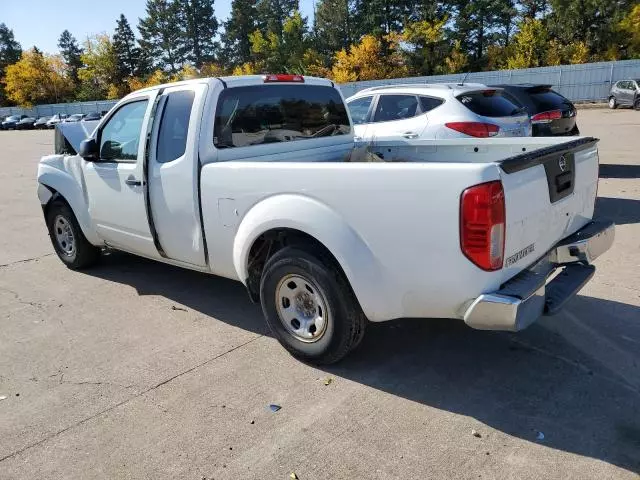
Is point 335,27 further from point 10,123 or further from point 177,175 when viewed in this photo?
point 177,175

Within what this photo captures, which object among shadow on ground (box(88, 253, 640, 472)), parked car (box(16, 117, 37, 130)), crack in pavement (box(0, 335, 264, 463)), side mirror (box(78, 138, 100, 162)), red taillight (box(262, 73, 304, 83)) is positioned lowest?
parked car (box(16, 117, 37, 130))

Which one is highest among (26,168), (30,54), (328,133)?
(30,54)

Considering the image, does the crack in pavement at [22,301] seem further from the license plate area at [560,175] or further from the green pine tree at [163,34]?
the green pine tree at [163,34]

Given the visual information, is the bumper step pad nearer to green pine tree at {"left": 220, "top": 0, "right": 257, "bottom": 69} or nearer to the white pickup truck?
the white pickup truck

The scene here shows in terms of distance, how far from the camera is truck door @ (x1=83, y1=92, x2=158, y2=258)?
479 cm

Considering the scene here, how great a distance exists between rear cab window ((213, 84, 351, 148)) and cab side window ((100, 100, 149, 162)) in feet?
3.17

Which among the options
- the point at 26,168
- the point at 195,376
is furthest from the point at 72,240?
the point at 26,168

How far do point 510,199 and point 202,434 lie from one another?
7.07ft

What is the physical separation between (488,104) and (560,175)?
4774mm

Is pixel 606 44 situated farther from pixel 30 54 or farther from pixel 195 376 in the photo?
pixel 30 54

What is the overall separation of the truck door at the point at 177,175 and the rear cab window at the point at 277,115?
0.23m

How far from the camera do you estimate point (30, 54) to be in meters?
75.2

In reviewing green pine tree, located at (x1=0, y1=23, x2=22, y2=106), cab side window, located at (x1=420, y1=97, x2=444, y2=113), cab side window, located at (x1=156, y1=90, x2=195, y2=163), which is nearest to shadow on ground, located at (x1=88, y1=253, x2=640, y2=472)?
cab side window, located at (x1=156, y1=90, x2=195, y2=163)

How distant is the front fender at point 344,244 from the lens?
323 centimetres
